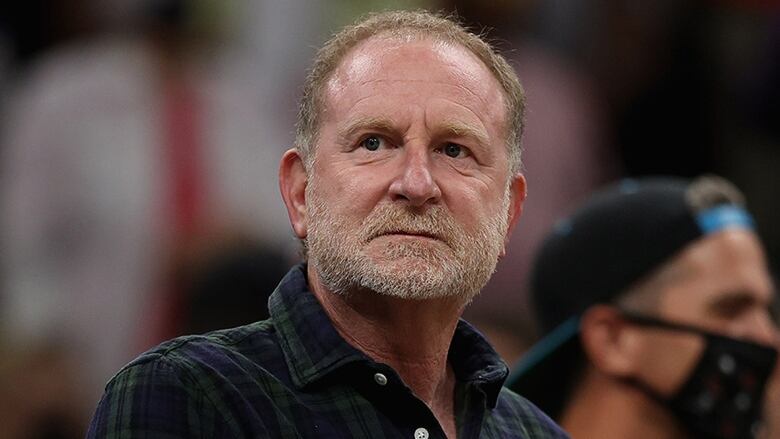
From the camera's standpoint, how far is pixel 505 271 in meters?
7.41

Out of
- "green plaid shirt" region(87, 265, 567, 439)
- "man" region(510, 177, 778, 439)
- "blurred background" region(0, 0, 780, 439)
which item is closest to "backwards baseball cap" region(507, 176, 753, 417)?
"man" region(510, 177, 778, 439)

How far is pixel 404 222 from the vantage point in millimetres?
2918

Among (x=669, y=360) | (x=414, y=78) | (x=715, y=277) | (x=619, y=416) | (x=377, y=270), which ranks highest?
(x=414, y=78)

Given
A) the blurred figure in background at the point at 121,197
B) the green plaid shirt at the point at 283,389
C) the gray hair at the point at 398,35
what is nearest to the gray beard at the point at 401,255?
the green plaid shirt at the point at 283,389

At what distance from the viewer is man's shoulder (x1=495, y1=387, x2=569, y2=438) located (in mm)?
3311

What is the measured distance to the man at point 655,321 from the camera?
16.0ft

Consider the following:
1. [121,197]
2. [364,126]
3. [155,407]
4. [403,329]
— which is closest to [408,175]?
[364,126]

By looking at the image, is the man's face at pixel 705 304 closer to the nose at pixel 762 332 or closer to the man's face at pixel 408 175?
the nose at pixel 762 332

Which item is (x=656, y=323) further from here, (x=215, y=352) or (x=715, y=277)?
(x=215, y=352)

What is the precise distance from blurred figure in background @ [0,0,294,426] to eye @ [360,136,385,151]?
11.3 feet

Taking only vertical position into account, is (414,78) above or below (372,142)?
above

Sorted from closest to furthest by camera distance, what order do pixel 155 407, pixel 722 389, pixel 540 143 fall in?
pixel 155 407 < pixel 722 389 < pixel 540 143

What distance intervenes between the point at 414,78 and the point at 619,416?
214 cm

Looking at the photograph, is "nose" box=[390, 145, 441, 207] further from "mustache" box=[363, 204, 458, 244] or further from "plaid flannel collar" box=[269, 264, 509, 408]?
"plaid flannel collar" box=[269, 264, 509, 408]
